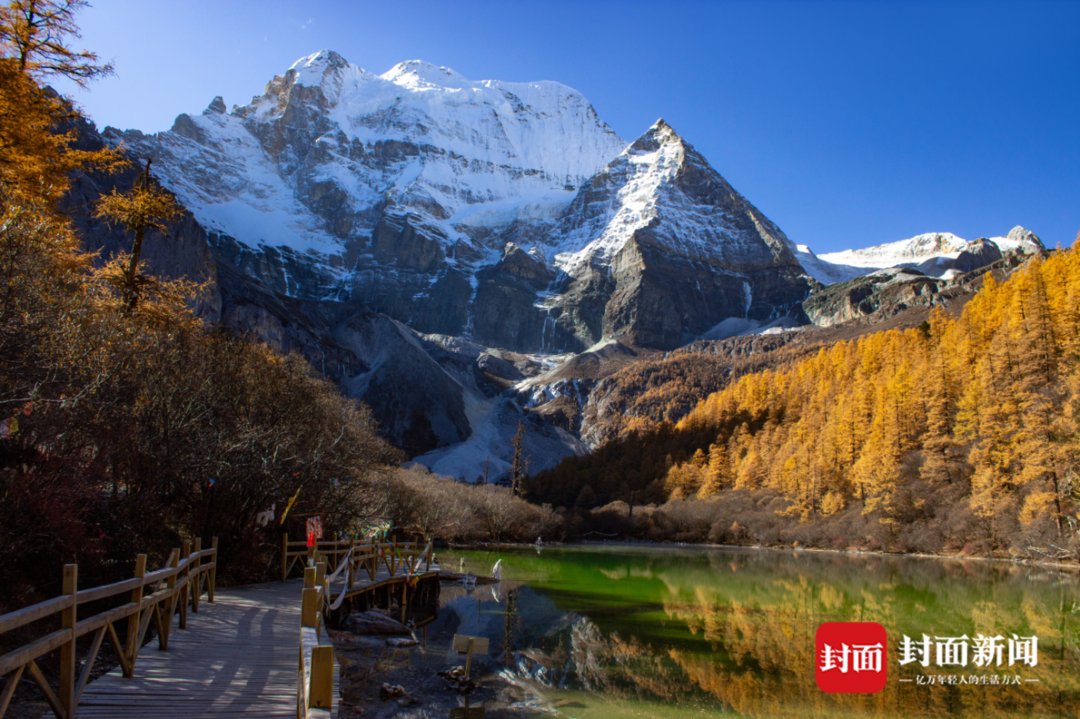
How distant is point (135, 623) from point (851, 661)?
651 inches

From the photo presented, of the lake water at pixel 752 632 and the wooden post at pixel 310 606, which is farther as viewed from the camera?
the lake water at pixel 752 632

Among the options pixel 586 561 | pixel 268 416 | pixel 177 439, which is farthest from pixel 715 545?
pixel 177 439

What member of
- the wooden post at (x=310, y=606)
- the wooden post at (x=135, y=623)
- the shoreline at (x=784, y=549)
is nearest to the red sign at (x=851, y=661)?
the wooden post at (x=310, y=606)

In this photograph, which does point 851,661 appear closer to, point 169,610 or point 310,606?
point 310,606

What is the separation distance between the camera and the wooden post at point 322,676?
5301 mm

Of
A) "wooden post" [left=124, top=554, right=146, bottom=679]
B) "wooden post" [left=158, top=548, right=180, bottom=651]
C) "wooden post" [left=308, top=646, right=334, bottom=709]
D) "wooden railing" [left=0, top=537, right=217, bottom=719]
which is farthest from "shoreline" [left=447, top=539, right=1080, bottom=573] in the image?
"wooden post" [left=308, top=646, right=334, bottom=709]

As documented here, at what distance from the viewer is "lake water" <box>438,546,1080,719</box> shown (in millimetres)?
15195

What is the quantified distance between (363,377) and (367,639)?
13051cm

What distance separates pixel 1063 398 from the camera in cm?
5378

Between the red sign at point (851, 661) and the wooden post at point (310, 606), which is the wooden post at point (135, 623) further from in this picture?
the red sign at point (851, 661)

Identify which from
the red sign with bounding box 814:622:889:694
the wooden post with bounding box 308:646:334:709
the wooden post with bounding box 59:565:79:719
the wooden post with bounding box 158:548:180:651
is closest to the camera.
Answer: the wooden post with bounding box 308:646:334:709

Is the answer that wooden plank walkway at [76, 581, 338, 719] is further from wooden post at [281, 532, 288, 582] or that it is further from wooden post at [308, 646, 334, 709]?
wooden post at [281, 532, 288, 582]

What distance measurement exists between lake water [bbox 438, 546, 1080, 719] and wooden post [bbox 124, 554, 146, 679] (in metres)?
8.69

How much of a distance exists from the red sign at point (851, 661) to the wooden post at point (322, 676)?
14096mm
